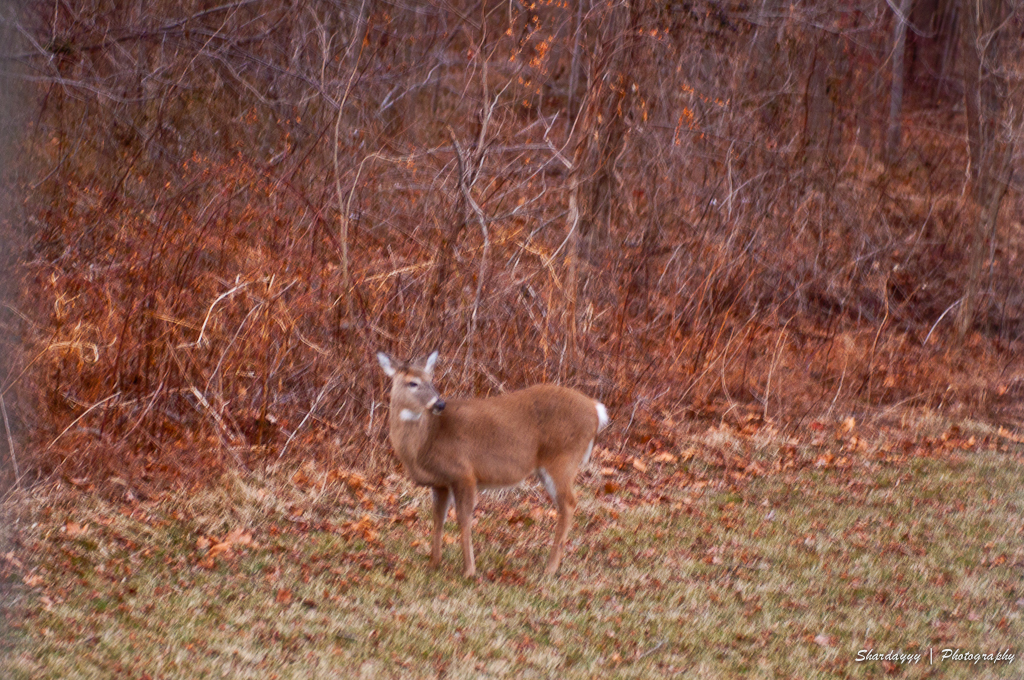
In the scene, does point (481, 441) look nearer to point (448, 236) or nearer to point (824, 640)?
point (824, 640)

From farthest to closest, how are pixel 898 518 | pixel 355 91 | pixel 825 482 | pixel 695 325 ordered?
pixel 355 91 → pixel 695 325 → pixel 825 482 → pixel 898 518

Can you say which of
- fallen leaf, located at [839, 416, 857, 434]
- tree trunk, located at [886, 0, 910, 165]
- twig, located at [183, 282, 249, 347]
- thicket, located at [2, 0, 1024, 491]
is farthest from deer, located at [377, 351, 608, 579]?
tree trunk, located at [886, 0, 910, 165]

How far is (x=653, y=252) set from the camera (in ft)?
37.8

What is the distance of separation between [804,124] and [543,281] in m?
5.93

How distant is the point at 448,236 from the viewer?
8.96 metres

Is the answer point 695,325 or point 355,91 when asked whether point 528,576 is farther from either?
point 355,91

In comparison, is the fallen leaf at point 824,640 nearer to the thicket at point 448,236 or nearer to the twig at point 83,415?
the thicket at point 448,236

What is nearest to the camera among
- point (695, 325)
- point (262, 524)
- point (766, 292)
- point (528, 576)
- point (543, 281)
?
point (528, 576)

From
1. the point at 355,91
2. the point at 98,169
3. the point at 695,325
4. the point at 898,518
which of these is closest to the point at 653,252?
the point at 695,325

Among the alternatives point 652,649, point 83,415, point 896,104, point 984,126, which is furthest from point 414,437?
point 896,104

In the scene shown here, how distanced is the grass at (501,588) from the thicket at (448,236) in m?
0.86

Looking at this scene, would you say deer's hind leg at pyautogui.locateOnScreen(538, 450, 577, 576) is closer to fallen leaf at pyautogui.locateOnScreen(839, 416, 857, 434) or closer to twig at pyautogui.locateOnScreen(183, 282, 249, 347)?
twig at pyautogui.locateOnScreen(183, 282, 249, 347)

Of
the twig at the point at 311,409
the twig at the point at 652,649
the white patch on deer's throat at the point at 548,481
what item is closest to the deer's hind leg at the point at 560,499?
the white patch on deer's throat at the point at 548,481

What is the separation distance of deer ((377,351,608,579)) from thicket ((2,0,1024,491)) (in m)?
1.78
